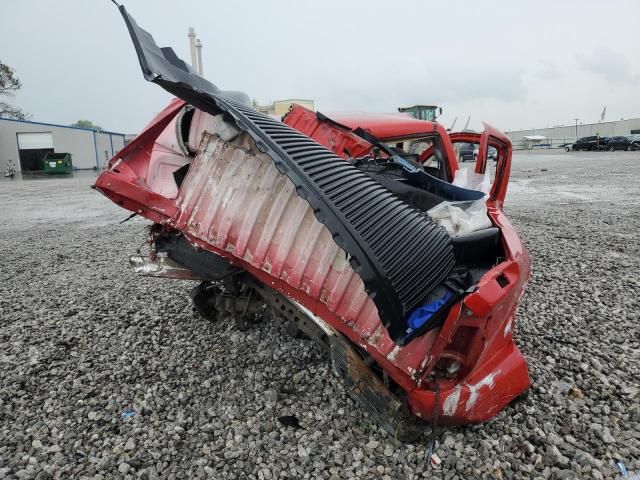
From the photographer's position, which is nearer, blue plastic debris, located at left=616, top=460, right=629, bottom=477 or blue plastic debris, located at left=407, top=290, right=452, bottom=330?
blue plastic debris, located at left=407, top=290, right=452, bottom=330

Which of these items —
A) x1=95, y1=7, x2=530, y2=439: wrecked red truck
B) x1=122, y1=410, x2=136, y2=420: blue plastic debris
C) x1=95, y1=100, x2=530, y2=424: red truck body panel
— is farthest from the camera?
x1=122, y1=410, x2=136, y2=420: blue plastic debris

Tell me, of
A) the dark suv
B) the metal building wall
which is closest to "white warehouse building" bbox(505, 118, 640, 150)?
the dark suv

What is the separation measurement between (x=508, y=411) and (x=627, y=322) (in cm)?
183

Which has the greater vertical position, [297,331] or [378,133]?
[378,133]

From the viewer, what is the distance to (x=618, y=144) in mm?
36938

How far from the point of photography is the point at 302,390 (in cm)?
263

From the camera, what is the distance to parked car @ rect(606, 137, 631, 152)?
36156 millimetres

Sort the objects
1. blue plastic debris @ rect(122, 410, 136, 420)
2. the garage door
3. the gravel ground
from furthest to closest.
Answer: the garage door, blue plastic debris @ rect(122, 410, 136, 420), the gravel ground

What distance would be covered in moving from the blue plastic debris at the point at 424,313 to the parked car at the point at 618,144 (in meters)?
43.2

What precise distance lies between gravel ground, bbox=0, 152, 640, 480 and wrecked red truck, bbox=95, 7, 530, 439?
236mm

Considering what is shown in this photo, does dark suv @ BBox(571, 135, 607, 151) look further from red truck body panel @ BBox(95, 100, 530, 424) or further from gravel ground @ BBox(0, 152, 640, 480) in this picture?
red truck body panel @ BBox(95, 100, 530, 424)

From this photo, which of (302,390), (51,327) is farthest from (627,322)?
(51,327)

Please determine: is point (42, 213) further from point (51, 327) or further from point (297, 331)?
point (297, 331)

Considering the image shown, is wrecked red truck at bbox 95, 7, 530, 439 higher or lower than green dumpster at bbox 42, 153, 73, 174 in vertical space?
higher
